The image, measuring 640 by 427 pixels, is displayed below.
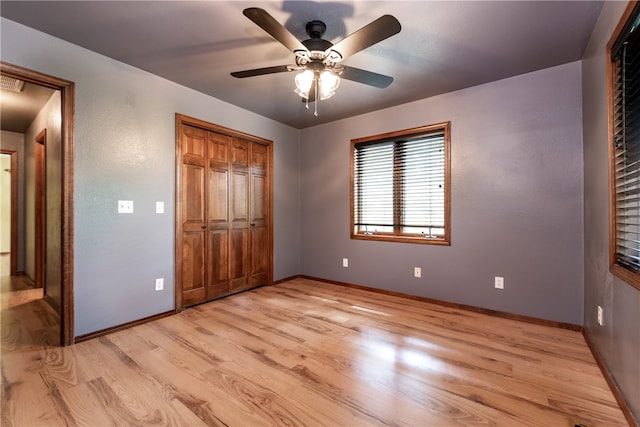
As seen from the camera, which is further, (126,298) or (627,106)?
(126,298)

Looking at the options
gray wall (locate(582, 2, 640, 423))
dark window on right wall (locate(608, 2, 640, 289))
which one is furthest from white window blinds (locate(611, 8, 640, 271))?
gray wall (locate(582, 2, 640, 423))

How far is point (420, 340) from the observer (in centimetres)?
232

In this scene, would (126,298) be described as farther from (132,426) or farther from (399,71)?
(399,71)

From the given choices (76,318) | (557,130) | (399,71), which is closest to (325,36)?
(399,71)

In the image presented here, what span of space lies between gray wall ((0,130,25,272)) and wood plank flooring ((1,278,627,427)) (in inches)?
116

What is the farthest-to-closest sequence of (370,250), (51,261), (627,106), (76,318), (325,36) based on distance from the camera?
(370,250) → (51,261) → (76,318) → (325,36) → (627,106)

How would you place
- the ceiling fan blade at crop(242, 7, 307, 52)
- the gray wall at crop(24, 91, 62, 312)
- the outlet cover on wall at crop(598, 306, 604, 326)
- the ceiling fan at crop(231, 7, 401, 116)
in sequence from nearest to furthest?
the ceiling fan blade at crop(242, 7, 307, 52)
the ceiling fan at crop(231, 7, 401, 116)
the outlet cover on wall at crop(598, 306, 604, 326)
the gray wall at crop(24, 91, 62, 312)

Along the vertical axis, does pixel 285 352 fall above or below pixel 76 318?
below

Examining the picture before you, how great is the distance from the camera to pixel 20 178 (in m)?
4.63

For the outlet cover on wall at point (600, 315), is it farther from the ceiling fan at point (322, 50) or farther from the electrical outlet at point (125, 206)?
the electrical outlet at point (125, 206)

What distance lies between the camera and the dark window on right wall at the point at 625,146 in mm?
1443

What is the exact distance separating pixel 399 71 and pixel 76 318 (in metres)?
3.53

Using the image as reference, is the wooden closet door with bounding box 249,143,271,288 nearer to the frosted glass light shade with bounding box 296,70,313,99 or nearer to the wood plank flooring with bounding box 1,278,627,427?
the wood plank flooring with bounding box 1,278,627,427

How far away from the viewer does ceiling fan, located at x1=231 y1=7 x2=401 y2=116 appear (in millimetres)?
1503
